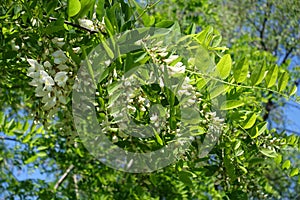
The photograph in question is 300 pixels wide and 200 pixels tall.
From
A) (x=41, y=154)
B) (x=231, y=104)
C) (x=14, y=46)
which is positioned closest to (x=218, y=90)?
(x=231, y=104)

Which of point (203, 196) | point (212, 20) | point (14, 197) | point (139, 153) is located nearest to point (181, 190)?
point (203, 196)

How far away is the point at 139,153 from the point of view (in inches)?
36.8

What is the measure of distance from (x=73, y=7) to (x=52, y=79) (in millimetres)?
108

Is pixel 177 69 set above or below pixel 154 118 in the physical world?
above

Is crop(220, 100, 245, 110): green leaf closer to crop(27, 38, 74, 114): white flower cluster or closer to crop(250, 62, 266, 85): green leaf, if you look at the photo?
crop(250, 62, 266, 85): green leaf

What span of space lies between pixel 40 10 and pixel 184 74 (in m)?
0.24

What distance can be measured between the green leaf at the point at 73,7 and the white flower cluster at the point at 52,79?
58mm

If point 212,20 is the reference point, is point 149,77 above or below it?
above

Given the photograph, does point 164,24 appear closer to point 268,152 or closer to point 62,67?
point 62,67

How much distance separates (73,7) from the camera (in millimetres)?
696

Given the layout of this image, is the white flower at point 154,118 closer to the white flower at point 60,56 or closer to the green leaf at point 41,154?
the white flower at point 60,56

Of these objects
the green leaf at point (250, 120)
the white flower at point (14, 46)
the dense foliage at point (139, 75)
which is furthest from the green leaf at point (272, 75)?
the white flower at point (14, 46)

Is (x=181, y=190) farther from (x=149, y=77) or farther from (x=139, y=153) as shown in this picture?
(x=149, y=77)

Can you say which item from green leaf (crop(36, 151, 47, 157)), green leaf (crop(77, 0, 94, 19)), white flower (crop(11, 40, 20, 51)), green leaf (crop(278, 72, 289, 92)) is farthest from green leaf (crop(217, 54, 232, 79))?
green leaf (crop(36, 151, 47, 157))
